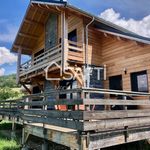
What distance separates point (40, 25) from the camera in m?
16.2

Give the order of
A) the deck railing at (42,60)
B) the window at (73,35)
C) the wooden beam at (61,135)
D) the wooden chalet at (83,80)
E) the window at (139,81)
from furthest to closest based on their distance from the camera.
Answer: the window at (73,35) < the deck railing at (42,60) < the window at (139,81) < the wooden chalet at (83,80) < the wooden beam at (61,135)

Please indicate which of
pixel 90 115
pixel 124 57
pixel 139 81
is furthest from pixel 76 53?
pixel 90 115

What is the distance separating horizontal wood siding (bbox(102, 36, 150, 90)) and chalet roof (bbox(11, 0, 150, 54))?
595 millimetres

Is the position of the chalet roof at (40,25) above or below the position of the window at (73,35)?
above

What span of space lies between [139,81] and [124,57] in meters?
1.59

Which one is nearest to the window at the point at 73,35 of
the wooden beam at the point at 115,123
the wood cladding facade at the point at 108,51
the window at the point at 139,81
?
the wood cladding facade at the point at 108,51

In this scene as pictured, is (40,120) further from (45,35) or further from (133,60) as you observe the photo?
(45,35)

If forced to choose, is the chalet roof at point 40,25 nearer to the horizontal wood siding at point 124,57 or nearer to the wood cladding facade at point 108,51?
the wood cladding facade at point 108,51

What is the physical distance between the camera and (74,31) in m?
13.4

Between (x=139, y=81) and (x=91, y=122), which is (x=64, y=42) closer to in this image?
(x=139, y=81)

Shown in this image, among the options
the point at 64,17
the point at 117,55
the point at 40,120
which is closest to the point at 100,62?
the point at 117,55

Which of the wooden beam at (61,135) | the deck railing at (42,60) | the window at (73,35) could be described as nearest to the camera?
the wooden beam at (61,135)

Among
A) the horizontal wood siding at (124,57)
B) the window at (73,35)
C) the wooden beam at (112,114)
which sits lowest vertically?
the wooden beam at (112,114)

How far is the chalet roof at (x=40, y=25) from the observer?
10.9m
